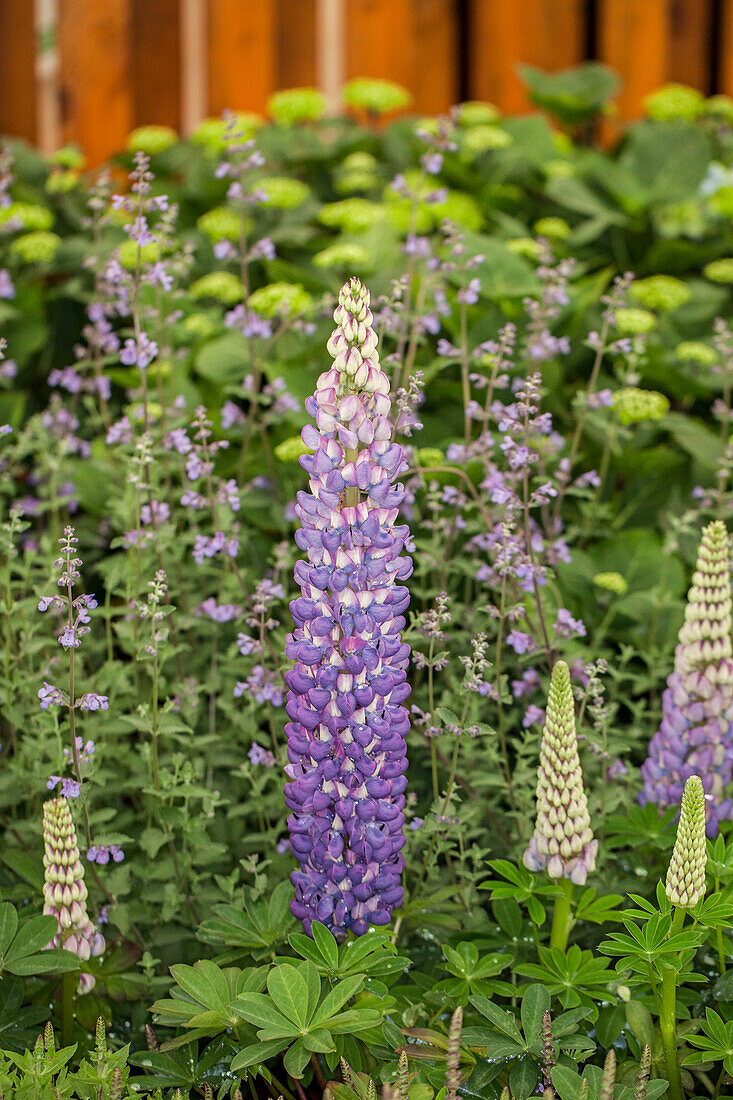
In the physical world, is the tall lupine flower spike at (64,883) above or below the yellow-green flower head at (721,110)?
below

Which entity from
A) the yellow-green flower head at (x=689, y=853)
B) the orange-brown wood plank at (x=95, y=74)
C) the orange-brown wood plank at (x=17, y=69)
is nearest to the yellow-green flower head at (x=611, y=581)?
the yellow-green flower head at (x=689, y=853)

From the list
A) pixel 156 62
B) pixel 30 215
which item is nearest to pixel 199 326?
pixel 30 215

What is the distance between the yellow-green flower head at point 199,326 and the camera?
309 cm

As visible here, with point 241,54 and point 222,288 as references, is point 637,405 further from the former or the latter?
point 241,54

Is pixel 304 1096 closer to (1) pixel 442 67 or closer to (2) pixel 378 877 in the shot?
(2) pixel 378 877

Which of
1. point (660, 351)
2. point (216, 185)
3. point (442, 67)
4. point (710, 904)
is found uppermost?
point (442, 67)

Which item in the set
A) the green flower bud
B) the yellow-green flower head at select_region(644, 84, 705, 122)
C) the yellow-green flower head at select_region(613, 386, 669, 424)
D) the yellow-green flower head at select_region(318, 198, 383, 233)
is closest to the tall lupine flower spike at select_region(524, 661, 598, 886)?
the yellow-green flower head at select_region(613, 386, 669, 424)

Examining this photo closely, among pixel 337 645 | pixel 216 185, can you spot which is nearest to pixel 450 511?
pixel 337 645

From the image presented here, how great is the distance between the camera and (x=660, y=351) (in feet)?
10.1

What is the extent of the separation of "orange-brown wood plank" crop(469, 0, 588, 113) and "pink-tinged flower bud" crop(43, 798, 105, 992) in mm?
4639

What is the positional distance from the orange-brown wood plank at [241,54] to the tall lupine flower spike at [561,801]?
4389 mm

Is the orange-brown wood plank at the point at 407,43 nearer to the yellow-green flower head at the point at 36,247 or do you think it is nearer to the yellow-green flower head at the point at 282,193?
the yellow-green flower head at the point at 282,193

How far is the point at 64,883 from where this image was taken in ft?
5.29

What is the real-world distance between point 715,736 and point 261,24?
14.4 ft
